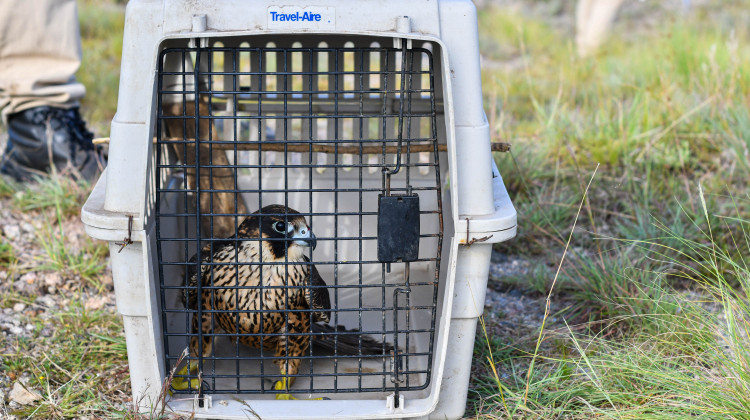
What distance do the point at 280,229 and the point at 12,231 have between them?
1561 millimetres

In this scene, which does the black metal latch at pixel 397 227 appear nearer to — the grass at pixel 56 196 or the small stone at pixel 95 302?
the small stone at pixel 95 302

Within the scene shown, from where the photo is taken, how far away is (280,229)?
8.16 ft

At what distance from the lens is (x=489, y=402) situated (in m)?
2.39

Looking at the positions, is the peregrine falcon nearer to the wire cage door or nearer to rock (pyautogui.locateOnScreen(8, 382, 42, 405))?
the wire cage door

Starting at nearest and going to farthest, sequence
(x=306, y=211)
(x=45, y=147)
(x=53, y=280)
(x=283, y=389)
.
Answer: (x=283, y=389) < (x=53, y=280) < (x=306, y=211) < (x=45, y=147)

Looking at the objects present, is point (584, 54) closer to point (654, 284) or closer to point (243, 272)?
point (654, 284)

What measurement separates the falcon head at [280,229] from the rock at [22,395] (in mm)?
777

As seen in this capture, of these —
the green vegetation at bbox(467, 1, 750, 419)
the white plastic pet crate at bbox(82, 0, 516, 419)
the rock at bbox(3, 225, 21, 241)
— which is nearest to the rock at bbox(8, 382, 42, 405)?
the white plastic pet crate at bbox(82, 0, 516, 419)

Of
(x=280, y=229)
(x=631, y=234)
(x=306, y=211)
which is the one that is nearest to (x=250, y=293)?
(x=280, y=229)

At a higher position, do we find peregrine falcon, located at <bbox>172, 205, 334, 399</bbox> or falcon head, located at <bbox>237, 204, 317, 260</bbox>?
falcon head, located at <bbox>237, 204, 317, 260</bbox>

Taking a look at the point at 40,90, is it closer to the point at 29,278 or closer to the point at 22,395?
the point at 29,278

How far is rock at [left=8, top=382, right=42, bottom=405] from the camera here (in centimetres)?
236

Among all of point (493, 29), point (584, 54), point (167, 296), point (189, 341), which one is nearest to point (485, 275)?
point (189, 341)

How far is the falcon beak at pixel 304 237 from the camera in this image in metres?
2.30
